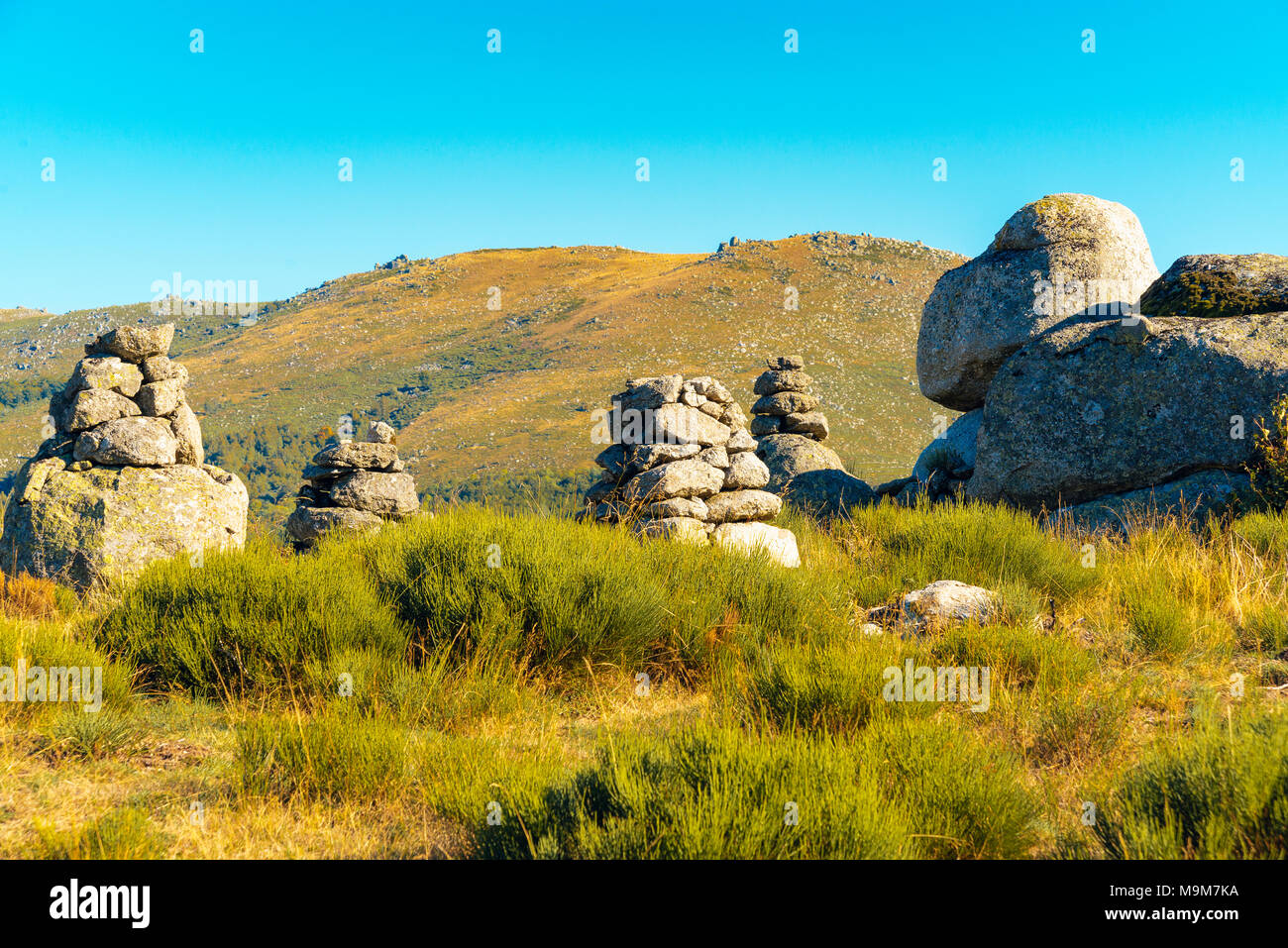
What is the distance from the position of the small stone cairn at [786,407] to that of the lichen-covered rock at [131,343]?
10.2 m

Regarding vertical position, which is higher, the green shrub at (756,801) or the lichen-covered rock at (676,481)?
the lichen-covered rock at (676,481)

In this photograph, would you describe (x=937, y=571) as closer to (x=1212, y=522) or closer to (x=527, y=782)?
(x=1212, y=522)

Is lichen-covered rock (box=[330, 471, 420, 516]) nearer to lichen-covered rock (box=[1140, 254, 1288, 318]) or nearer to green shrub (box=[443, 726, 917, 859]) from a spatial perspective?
green shrub (box=[443, 726, 917, 859])

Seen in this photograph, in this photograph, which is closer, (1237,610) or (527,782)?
(527,782)

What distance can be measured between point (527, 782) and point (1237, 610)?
5721mm

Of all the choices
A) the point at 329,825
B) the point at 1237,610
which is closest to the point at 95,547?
the point at 329,825

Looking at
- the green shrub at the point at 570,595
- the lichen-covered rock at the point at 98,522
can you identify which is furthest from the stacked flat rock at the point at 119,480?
the green shrub at the point at 570,595

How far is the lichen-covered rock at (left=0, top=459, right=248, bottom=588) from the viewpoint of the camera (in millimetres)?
8039

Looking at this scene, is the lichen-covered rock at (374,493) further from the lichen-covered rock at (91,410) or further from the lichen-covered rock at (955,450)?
the lichen-covered rock at (955,450)

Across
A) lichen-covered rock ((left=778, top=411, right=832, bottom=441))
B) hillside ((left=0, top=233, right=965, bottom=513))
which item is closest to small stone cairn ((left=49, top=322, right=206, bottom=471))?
lichen-covered rock ((left=778, top=411, right=832, bottom=441))

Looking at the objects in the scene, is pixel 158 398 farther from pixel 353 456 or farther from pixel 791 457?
pixel 791 457

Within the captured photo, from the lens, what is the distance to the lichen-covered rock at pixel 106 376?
29.5ft

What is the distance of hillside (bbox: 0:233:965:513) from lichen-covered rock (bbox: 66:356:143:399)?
5840cm

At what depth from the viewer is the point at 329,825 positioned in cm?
378
